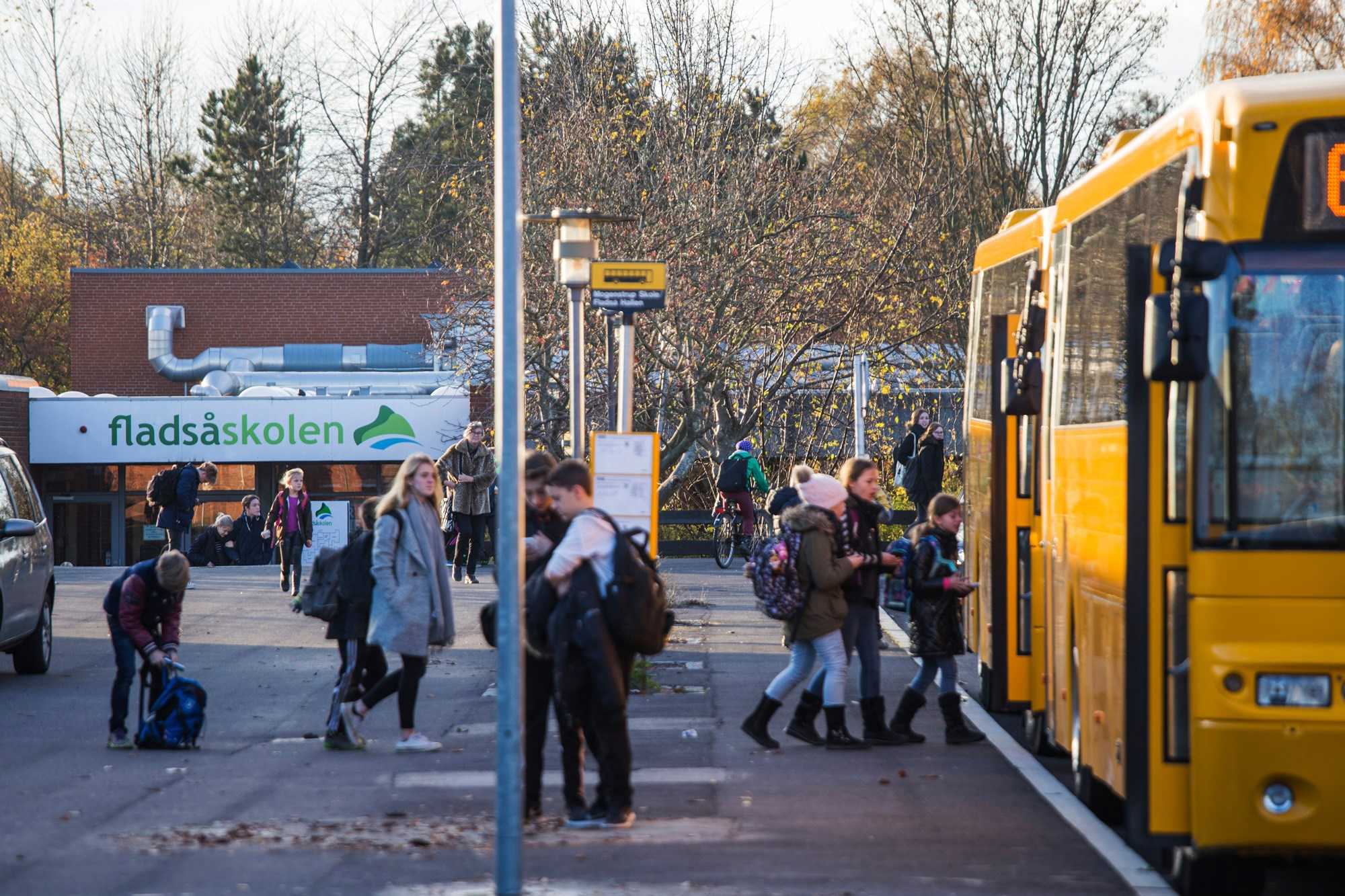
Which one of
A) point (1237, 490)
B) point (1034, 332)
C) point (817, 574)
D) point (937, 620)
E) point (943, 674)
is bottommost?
point (943, 674)

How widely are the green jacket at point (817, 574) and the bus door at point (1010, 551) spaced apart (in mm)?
965

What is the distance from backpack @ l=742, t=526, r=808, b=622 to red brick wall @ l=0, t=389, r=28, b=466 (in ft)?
95.6

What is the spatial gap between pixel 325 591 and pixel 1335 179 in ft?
21.2

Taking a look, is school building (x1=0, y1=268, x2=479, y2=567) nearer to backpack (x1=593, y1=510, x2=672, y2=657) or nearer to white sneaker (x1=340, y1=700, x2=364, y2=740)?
white sneaker (x1=340, y1=700, x2=364, y2=740)

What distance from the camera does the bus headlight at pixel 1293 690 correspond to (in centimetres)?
607

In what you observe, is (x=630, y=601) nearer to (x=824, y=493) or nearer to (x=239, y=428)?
(x=824, y=493)

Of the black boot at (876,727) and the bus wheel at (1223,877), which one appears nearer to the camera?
the bus wheel at (1223,877)

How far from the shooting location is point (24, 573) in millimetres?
14711

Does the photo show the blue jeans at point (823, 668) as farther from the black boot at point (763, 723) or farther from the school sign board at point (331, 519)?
the school sign board at point (331, 519)

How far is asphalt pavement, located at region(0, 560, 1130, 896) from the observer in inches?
286

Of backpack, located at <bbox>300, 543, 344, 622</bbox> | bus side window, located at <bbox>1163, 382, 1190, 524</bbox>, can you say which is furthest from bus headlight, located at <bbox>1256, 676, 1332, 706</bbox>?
backpack, located at <bbox>300, 543, 344, 622</bbox>

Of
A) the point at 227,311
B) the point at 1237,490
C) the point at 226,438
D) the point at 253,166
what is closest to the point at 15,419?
the point at 226,438

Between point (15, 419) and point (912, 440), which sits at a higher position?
point (15, 419)

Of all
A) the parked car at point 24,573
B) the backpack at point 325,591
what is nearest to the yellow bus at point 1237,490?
the backpack at point 325,591
